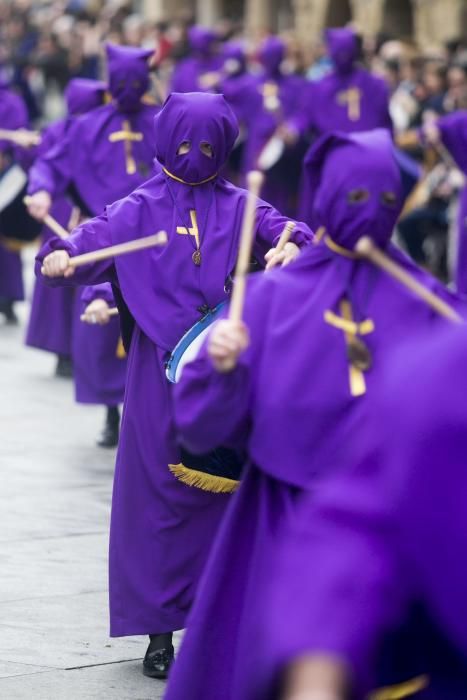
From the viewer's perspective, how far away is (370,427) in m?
2.74

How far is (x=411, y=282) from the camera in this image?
144 inches

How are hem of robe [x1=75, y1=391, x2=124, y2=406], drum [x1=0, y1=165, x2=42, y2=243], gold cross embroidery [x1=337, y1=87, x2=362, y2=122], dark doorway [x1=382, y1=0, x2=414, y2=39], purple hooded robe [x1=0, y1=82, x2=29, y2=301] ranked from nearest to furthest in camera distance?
hem of robe [x1=75, y1=391, x2=124, y2=406]
drum [x1=0, y1=165, x2=42, y2=243]
purple hooded robe [x1=0, y1=82, x2=29, y2=301]
gold cross embroidery [x1=337, y1=87, x2=362, y2=122]
dark doorway [x1=382, y1=0, x2=414, y2=39]

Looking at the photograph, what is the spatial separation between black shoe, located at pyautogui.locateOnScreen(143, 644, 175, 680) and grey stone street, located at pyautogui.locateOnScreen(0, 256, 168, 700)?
43mm

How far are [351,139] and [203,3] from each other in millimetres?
30638

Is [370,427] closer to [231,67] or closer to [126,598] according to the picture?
[126,598]

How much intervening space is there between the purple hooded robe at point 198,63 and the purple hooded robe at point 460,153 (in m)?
8.86

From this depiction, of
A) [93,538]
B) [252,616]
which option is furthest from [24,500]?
[252,616]

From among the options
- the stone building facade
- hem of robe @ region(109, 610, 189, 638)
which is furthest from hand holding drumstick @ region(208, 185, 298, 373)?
the stone building facade

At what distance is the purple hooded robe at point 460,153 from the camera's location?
10805 mm

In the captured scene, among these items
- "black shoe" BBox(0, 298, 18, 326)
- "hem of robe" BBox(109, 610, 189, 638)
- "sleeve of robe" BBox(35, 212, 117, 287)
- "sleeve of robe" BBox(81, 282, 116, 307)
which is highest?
"sleeve of robe" BBox(35, 212, 117, 287)

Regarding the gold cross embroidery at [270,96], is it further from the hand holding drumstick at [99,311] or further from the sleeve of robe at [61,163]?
the hand holding drumstick at [99,311]

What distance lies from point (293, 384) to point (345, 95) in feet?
36.7

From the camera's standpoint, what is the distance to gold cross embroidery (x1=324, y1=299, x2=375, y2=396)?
157 inches

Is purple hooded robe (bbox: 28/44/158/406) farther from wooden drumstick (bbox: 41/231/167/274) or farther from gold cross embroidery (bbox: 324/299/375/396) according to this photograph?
gold cross embroidery (bbox: 324/299/375/396)
